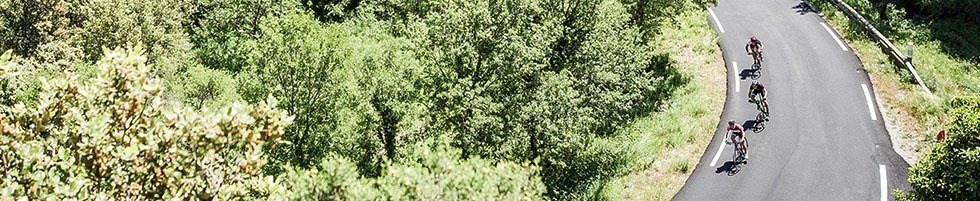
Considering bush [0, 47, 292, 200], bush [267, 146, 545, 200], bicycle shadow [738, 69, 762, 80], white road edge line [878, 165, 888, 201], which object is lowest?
white road edge line [878, 165, 888, 201]

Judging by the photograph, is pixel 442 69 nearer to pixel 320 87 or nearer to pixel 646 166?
pixel 320 87

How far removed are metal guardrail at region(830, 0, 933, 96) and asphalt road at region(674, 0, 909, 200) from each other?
153 cm

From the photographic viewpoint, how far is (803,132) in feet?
96.9

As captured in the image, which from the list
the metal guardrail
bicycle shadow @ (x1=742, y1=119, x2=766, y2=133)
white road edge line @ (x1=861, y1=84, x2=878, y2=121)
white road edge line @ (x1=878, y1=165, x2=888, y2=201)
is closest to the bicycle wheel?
bicycle shadow @ (x1=742, y1=119, x2=766, y2=133)

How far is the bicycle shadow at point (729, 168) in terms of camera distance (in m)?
27.2

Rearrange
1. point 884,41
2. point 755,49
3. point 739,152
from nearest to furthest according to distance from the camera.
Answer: point 739,152 → point 755,49 → point 884,41

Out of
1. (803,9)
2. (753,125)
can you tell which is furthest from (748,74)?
(803,9)

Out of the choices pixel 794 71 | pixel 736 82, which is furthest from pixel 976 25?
pixel 736 82

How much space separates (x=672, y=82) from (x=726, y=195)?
10.5 metres

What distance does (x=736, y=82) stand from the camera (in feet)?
112

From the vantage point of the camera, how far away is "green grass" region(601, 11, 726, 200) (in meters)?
27.6

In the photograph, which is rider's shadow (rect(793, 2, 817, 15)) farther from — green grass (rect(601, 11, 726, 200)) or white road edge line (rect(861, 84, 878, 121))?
white road edge line (rect(861, 84, 878, 121))

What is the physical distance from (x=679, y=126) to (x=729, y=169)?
13.8 ft

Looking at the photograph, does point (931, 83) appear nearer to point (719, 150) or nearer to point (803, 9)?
point (719, 150)
